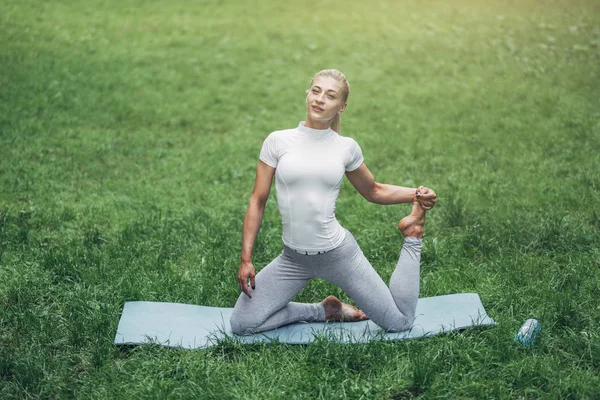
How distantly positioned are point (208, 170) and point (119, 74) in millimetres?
3879

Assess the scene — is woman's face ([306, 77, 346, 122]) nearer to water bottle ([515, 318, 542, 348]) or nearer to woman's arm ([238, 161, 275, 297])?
woman's arm ([238, 161, 275, 297])

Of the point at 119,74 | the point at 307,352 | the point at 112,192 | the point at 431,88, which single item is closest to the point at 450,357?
the point at 307,352

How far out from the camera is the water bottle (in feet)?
14.5

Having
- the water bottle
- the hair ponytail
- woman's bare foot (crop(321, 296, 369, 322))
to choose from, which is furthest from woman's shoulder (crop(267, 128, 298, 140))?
the water bottle

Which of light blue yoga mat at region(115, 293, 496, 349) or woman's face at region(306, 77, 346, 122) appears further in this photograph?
light blue yoga mat at region(115, 293, 496, 349)

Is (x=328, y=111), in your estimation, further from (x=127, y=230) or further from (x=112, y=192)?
(x=112, y=192)

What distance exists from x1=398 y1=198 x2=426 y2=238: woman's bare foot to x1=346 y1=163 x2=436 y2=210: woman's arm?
0.04 m

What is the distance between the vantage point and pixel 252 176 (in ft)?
26.7

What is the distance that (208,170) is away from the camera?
27.1 ft

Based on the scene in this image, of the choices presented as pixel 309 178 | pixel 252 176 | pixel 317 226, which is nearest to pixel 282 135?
pixel 309 178

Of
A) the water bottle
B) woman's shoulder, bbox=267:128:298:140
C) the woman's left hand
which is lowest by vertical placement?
the water bottle

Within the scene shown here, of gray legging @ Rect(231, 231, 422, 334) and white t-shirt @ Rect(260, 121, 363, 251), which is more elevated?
white t-shirt @ Rect(260, 121, 363, 251)

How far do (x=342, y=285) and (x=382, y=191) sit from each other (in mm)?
647

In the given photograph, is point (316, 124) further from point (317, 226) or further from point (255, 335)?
point (255, 335)
